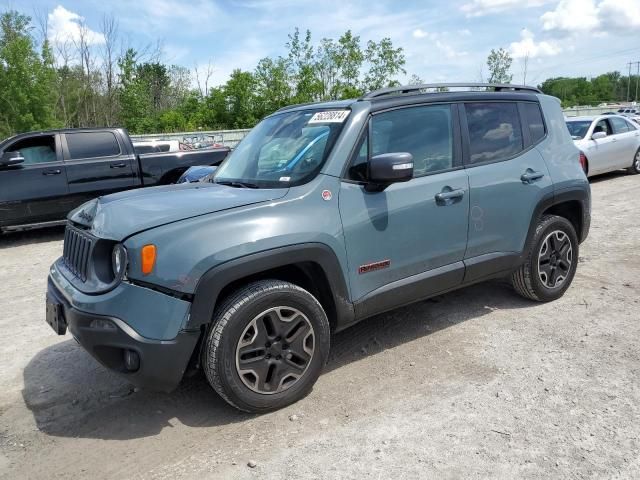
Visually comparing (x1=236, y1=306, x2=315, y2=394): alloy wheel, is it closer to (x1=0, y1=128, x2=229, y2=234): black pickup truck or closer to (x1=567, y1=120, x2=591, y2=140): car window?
(x1=0, y1=128, x2=229, y2=234): black pickup truck

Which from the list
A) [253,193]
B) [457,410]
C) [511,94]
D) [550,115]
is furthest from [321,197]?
[550,115]

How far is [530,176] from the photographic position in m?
4.36

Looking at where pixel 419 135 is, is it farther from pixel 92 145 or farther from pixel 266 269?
pixel 92 145

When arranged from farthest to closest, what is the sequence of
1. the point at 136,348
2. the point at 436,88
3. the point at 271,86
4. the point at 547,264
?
1. the point at 271,86
2. the point at 547,264
3. the point at 436,88
4. the point at 136,348

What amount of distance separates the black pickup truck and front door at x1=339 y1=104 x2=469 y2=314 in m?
6.65

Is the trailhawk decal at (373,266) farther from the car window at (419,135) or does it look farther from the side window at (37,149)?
the side window at (37,149)

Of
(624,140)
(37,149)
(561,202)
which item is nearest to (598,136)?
(624,140)

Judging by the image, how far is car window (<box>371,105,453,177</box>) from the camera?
12.1ft

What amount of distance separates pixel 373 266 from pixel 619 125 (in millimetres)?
11918

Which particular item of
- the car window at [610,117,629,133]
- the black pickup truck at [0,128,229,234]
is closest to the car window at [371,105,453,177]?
the black pickup truck at [0,128,229,234]

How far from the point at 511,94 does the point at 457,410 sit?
8.95 feet

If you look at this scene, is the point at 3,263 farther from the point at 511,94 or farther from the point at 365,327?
the point at 511,94

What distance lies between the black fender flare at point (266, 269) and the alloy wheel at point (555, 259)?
2.09 m

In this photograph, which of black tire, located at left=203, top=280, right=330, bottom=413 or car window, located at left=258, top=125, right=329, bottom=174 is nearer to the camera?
black tire, located at left=203, top=280, right=330, bottom=413
